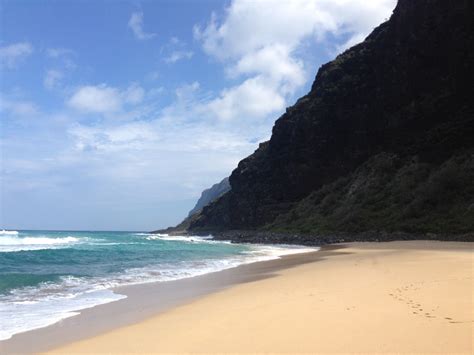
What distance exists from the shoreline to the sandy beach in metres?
0.56

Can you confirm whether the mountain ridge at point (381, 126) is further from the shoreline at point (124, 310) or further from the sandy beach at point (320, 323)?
the sandy beach at point (320, 323)

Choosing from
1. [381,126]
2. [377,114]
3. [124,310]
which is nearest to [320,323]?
[124,310]

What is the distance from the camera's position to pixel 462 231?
34656mm

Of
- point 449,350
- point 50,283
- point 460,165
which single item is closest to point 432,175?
point 460,165

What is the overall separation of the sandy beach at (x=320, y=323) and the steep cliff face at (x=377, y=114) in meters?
33.4

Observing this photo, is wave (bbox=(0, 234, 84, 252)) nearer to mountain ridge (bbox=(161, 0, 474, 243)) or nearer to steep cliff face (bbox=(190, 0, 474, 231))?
mountain ridge (bbox=(161, 0, 474, 243))

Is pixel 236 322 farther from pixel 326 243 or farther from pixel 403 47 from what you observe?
pixel 403 47

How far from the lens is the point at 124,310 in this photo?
35.9 feet

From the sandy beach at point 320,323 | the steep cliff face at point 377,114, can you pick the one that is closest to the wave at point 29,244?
the steep cliff face at point 377,114

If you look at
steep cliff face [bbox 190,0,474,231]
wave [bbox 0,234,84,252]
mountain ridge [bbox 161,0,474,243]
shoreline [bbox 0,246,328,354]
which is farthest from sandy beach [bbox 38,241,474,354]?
wave [bbox 0,234,84,252]

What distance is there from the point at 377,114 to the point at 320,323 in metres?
65.1

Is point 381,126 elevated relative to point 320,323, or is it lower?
elevated

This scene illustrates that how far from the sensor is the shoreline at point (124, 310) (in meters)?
7.95

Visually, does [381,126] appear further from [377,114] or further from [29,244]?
[29,244]
